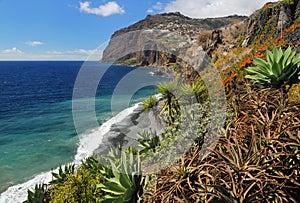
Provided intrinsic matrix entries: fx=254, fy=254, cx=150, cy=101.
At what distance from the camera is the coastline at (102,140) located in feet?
41.2

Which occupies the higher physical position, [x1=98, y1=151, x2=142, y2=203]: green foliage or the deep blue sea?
[x1=98, y1=151, x2=142, y2=203]: green foliage

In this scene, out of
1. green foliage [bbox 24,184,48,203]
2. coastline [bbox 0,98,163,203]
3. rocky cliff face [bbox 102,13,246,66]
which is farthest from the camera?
rocky cliff face [bbox 102,13,246,66]

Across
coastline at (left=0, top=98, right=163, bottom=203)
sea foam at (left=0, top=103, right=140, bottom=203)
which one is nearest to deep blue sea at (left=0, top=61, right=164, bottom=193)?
sea foam at (left=0, top=103, right=140, bottom=203)

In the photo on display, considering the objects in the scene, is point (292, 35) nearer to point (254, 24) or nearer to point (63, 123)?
point (254, 24)

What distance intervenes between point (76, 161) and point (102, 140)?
3.73 metres

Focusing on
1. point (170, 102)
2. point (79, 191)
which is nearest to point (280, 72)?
point (79, 191)

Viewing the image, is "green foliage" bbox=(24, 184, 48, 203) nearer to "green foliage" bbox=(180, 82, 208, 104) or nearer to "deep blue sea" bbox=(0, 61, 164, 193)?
"green foliage" bbox=(180, 82, 208, 104)

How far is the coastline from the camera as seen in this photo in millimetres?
12561

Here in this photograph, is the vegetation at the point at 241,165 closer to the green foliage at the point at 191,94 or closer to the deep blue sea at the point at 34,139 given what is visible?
the green foliage at the point at 191,94

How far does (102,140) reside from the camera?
754 inches

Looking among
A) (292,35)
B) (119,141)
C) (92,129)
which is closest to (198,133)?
(292,35)

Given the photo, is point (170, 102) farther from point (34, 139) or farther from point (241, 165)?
point (34, 139)

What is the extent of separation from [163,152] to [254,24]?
623 inches

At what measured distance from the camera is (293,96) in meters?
6.14
